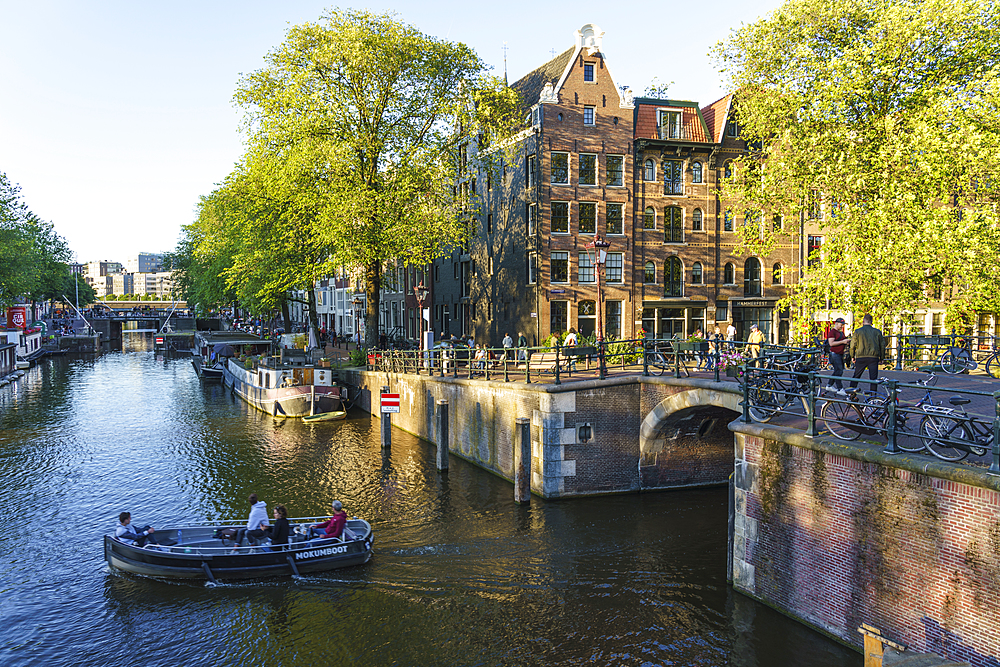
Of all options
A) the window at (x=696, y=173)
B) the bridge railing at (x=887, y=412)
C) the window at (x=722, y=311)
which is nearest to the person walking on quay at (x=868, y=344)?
the bridge railing at (x=887, y=412)

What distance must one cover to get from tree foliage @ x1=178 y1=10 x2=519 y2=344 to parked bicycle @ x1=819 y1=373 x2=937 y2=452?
2512 centimetres

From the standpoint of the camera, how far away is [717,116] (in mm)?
40531

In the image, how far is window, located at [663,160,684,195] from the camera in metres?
39.5

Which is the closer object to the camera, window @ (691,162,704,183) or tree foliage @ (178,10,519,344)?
tree foliage @ (178,10,519,344)

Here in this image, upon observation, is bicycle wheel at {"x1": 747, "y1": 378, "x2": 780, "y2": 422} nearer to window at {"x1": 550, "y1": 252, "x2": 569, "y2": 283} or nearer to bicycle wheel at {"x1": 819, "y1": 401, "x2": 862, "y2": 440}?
bicycle wheel at {"x1": 819, "y1": 401, "x2": 862, "y2": 440}

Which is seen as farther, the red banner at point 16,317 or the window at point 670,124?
the red banner at point 16,317

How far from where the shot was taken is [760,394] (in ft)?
49.0

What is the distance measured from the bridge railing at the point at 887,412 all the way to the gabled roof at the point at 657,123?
83.0 feet

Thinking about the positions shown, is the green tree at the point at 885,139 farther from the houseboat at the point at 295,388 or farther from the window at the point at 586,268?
the houseboat at the point at 295,388

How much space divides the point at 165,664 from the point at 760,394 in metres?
13.2

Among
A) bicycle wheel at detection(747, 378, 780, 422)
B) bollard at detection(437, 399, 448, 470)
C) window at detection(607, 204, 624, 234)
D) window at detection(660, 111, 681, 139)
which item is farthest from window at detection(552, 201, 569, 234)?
bicycle wheel at detection(747, 378, 780, 422)

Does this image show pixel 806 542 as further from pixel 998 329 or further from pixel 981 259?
pixel 998 329

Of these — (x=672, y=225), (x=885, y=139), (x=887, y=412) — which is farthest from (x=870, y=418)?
(x=672, y=225)

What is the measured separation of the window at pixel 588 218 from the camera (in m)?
38.4
